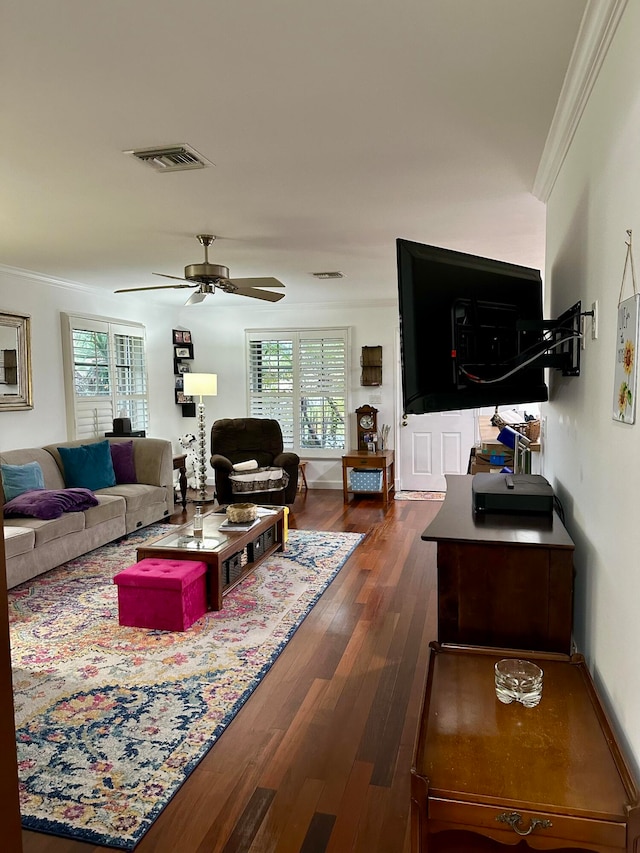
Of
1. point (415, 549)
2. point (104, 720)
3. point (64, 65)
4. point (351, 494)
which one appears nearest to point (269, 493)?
point (351, 494)

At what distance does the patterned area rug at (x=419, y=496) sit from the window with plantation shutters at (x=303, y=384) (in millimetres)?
1027

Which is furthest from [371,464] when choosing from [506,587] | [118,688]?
[506,587]

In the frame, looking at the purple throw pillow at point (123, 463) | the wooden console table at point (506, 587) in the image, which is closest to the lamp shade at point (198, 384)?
the purple throw pillow at point (123, 463)

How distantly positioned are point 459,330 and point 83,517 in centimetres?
354

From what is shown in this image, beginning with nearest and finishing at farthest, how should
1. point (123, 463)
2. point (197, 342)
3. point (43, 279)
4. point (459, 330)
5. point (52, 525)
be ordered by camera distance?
1. point (459, 330)
2. point (52, 525)
3. point (43, 279)
4. point (123, 463)
5. point (197, 342)

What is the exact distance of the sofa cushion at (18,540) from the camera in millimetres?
3840

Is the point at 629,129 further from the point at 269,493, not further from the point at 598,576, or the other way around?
the point at 269,493

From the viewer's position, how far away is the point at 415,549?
4.98 metres

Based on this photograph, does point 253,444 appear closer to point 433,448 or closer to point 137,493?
point 137,493

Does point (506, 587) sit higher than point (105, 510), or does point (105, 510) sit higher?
point (506, 587)

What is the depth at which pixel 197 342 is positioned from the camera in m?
8.32

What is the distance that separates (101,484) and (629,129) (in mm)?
5053

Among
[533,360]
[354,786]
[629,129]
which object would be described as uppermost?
[629,129]

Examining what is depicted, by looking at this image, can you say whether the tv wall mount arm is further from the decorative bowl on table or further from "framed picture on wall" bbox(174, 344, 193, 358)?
"framed picture on wall" bbox(174, 344, 193, 358)
